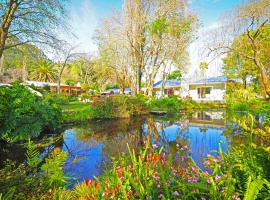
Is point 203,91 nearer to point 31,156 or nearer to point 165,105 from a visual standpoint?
Result: point 165,105

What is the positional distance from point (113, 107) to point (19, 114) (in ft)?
31.3

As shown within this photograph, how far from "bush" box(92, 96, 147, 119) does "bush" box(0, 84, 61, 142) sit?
6.60m

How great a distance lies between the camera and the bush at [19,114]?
7.08m

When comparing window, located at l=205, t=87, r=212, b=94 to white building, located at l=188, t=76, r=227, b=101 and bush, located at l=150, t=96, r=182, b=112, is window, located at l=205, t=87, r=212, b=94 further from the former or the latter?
bush, located at l=150, t=96, r=182, b=112

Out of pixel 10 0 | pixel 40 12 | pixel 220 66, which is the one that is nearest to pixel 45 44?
pixel 40 12

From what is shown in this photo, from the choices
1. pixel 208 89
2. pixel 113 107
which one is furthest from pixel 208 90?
pixel 113 107

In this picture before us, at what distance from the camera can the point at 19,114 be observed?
765cm

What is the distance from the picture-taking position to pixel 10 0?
10734 mm

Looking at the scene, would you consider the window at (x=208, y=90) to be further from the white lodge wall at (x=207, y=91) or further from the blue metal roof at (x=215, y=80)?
the blue metal roof at (x=215, y=80)

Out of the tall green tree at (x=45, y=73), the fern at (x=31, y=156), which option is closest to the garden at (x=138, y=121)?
the fern at (x=31, y=156)

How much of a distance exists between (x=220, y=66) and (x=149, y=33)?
59.6 ft

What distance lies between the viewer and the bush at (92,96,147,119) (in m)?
16.3

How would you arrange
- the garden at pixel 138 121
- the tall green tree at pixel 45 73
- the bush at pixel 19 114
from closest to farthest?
the garden at pixel 138 121
the bush at pixel 19 114
the tall green tree at pixel 45 73

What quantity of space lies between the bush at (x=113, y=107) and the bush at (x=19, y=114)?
260 inches
